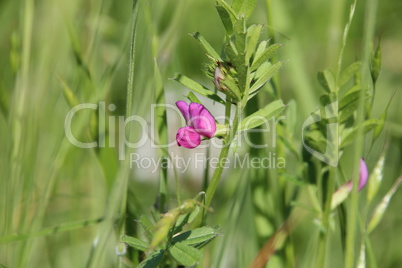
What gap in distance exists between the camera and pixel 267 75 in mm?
752

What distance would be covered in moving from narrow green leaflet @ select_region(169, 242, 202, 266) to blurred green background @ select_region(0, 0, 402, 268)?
196 mm

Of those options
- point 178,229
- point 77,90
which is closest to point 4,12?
point 77,90

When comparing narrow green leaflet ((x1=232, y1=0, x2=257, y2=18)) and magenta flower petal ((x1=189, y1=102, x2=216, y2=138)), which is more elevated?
narrow green leaflet ((x1=232, y1=0, x2=257, y2=18))

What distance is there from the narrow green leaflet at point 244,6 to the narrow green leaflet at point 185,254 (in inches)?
12.4

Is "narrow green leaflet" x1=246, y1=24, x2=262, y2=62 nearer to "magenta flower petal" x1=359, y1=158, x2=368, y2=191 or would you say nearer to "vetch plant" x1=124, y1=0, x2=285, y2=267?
"vetch plant" x1=124, y1=0, x2=285, y2=267

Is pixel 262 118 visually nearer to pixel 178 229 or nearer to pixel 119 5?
pixel 178 229

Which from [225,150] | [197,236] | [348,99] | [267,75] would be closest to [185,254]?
[197,236]

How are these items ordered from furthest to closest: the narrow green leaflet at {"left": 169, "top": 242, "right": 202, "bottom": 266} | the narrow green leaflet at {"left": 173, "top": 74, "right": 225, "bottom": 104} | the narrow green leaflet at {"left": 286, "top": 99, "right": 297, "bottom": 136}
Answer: the narrow green leaflet at {"left": 286, "top": 99, "right": 297, "bottom": 136}
the narrow green leaflet at {"left": 173, "top": 74, "right": 225, "bottom": 104}
the narrow green leaflet at {"left": 169, "top": 242, "right": 202, "bottom": 266}

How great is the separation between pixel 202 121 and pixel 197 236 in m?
0.15

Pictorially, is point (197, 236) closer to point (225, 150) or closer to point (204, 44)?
point (225, 150)

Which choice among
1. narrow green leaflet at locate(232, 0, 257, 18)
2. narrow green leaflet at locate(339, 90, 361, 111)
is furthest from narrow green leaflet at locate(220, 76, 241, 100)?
narrow green leaflet at locate(339, 90, 361, 111)

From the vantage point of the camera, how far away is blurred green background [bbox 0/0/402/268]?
1.01 meters

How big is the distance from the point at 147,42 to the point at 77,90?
237mm

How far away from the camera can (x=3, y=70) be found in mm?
1680
